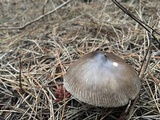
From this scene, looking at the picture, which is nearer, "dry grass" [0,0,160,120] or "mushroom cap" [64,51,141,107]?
"mushroom cap" [64,51,141,107]

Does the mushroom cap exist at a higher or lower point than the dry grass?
higher

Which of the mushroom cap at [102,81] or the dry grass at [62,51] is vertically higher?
the mushroom cap at [102,81]

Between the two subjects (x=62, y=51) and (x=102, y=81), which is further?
(x=62, y=51)

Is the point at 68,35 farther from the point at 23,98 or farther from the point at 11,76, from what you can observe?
the point at 23,98

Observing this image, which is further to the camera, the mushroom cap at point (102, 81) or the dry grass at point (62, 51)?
the dry grass at point (62, 51)

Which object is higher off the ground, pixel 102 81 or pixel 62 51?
pixel 102 81
